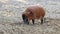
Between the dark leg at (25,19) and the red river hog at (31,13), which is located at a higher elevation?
the red river hog at (31,13)

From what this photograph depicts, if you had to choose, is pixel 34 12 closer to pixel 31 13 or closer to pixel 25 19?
pixel 31 13

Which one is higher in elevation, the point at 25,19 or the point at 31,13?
the point at 31,13

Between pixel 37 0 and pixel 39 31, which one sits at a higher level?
pixel 37 0

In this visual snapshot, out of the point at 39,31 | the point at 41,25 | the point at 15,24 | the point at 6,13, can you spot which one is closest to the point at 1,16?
the point at 6,13

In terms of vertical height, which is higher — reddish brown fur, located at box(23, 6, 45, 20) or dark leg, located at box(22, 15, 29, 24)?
reddish brown fur, located at box(23, 6, 45, 20)

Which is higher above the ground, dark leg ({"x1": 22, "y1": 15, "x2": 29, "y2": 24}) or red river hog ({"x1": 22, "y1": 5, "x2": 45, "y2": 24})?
red river hog ({"x1": 22, "y1": 5, "x2": 45, "y2": 24})

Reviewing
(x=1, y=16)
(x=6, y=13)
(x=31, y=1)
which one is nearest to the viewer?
(x=1, y=16)

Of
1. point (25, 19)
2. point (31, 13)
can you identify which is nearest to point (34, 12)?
point (31, 13)

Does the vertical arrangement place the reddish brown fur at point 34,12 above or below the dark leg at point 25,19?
above

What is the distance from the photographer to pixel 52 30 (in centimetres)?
565

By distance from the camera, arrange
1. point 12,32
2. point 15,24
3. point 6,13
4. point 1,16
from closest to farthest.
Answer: point 12,32 → point 15,24 → point 1,16 → point 6,13

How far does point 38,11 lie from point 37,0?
16.2 feet

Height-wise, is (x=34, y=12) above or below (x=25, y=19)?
above

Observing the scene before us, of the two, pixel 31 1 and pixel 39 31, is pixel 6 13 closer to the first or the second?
pixel 39 31
